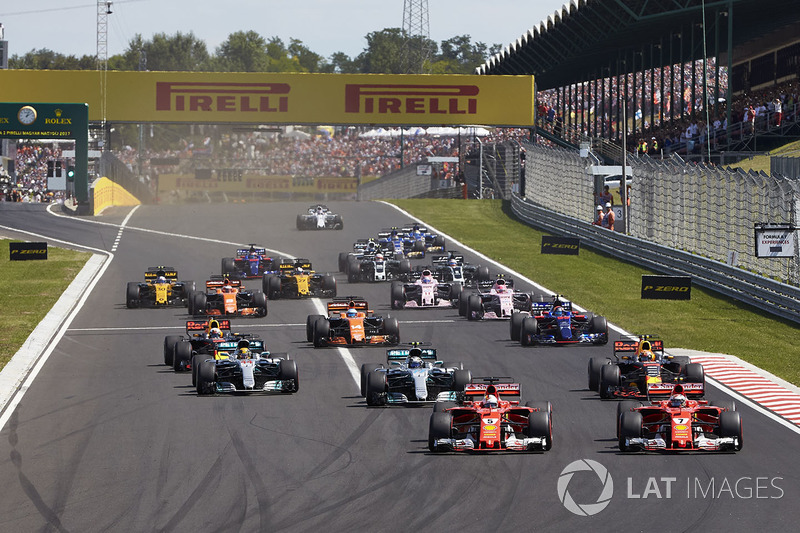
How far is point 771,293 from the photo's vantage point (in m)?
35.2

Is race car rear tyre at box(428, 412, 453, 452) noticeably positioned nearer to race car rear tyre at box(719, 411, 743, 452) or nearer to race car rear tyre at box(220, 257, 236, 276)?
race car rear tyre at box(719, 411, 743, 452)

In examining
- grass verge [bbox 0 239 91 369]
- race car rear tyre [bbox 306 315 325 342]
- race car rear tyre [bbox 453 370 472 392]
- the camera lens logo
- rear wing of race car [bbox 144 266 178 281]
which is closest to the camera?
the camera lens logo

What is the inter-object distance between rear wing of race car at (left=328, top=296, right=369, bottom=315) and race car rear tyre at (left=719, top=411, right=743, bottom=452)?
1185 centimetres

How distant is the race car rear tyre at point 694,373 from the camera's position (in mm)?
22344

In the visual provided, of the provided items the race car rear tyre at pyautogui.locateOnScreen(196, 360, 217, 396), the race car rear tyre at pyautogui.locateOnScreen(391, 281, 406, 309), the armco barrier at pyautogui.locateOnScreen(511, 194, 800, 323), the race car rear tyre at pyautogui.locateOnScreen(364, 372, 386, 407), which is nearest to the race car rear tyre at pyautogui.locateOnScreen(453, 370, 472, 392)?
the race car rear tyre at pyautogui.locateOnScreen(364, 372, 386, 407)

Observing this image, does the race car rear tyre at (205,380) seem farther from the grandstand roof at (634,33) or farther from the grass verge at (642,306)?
the grandstand roof at (634,33)

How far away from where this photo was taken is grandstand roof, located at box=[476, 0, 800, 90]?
6266cm

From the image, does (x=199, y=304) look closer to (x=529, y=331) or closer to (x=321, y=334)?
(x=321, y=334)

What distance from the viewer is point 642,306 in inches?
1467

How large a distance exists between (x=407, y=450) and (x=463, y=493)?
8.22ft

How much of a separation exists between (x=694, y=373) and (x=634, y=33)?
50.8 metres

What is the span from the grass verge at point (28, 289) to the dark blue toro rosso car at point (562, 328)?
10.8 metres

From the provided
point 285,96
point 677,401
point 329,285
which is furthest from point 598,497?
point 285,96

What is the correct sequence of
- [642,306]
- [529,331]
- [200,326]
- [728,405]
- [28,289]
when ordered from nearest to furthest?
[728,405]
[200,326]
[529,331]
[642,306]
[28,289]
